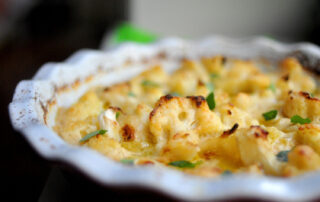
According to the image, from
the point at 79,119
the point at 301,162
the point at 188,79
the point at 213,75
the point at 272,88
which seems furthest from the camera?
the point at 213,75

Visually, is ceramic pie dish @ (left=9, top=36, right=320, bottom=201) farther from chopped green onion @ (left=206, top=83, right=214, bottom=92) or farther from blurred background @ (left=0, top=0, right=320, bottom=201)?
blurred background @ (left=0, top=0, right=320, bottom=201)

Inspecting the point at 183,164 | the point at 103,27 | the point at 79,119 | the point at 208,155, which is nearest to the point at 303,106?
the point at 208,155

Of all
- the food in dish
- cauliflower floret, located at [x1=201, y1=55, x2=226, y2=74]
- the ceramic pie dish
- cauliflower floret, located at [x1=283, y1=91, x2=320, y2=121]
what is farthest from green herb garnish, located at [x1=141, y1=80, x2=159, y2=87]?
cauliflower floret, located at [x1=283, y1=91, x2=320, y2=121]

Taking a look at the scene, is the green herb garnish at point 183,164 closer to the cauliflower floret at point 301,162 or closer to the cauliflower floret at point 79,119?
the cauliflower floret at point 301,162

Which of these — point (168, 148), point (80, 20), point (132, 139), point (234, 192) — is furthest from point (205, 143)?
point (80, 20)

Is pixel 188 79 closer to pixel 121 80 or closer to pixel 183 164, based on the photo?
pixel 121 80

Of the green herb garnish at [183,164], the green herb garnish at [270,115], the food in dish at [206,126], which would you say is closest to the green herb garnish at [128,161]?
the food in dish at [206,126]
